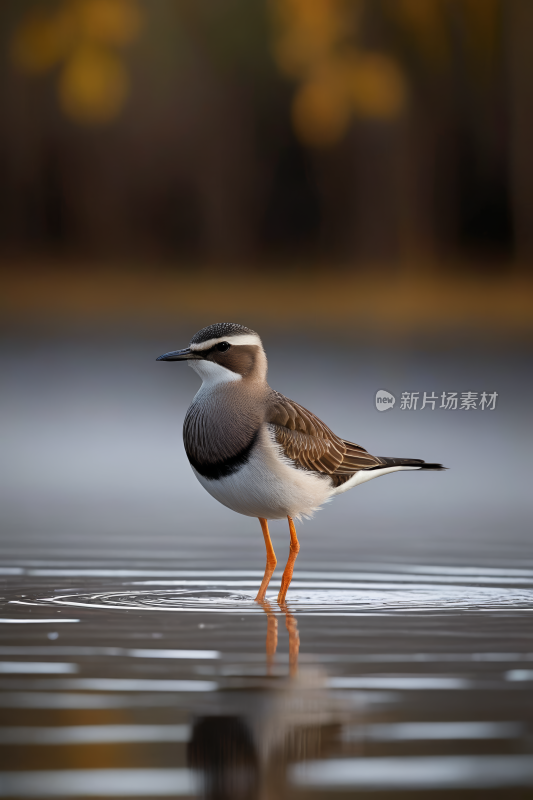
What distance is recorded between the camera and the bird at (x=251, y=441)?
16.6 ft

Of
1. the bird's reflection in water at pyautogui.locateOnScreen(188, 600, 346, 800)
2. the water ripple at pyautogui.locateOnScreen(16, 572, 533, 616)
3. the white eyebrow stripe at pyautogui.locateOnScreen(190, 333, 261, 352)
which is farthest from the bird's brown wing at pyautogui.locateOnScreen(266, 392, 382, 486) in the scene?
the bird's reflection in water at pyautogui.locateOnScreen(188, 600, 346, 800)

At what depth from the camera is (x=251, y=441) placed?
508 cm

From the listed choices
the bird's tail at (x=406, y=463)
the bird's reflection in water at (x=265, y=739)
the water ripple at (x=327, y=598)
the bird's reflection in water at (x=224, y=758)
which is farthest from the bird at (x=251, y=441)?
the bird's reflection in water at (x=224, y=758)

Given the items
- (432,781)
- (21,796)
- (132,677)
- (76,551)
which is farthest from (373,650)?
(76,551)

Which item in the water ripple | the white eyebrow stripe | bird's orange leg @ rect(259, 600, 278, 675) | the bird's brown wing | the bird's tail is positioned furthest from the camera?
the bird's tail

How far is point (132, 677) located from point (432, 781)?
3.68 ft

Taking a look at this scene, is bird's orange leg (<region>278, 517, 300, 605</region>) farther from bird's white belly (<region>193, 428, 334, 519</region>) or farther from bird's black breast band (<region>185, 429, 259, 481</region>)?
bird's black breast band (<region>185, 429, 259, 481</region>)

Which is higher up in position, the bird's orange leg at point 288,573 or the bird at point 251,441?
the bird at point 251,441

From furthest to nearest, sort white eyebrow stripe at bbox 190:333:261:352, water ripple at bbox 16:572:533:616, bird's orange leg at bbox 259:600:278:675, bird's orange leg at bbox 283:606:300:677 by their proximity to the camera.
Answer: white eyebrow stripe at bbox 190:333:261:352 → water ripple at bbox 16:572:533:616 → bird's orange leg at bbox 259:600:278:675 → bird's orange leg at bbox 283:606:300:677

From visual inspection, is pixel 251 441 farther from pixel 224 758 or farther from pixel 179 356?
pixel 224 758

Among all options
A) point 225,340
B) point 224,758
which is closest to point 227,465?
point 225,340

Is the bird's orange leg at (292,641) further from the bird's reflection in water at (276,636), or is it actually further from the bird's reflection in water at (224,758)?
the bird's reflection in water at (224,758)

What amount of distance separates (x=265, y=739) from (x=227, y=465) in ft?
7.42

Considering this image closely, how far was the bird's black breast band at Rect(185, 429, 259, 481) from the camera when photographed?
5.02m
